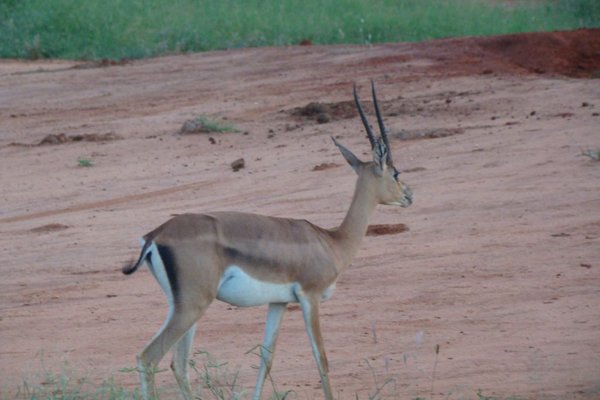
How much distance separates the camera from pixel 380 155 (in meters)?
7.70

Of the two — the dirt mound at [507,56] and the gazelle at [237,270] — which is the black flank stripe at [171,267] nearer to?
the gazelle at [237,270]

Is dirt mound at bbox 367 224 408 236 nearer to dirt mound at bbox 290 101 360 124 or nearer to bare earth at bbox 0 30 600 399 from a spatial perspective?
bare earth at bbox 0 30 600 399

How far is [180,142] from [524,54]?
21.1 feet

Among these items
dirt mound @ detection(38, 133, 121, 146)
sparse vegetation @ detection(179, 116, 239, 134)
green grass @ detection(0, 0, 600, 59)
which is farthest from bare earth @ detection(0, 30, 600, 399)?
green grass @ detection(0, 0, 600, 59)

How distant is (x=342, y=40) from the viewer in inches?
971

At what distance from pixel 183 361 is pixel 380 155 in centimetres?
190

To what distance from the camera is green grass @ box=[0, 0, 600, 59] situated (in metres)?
25.2

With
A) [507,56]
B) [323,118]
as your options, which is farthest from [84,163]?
[507,56]

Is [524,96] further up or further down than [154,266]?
further down

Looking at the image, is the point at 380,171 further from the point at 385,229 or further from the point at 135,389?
the point at 385,229

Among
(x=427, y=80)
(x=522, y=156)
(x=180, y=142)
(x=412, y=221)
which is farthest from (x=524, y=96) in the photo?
(x=412, y=221)

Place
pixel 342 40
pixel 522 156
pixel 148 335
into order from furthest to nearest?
pixel 342 40 → pixel 522 156 → pixel 148 335

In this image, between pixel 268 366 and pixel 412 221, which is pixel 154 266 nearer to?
pixel 268 366

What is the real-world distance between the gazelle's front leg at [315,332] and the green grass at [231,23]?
58.6 feet
